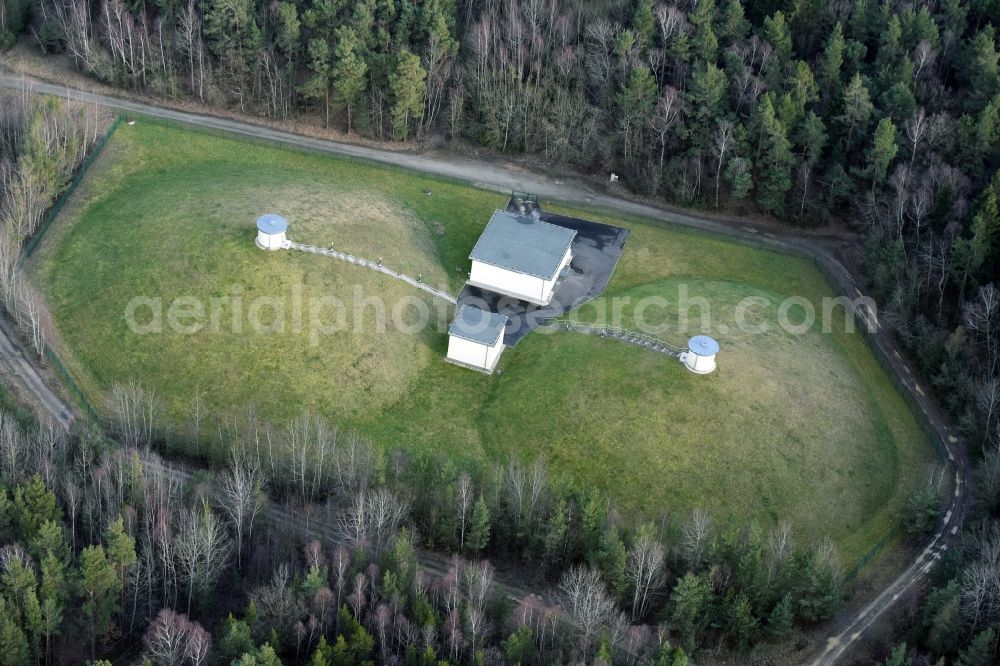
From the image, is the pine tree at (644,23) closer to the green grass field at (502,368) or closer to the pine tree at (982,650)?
the green grass field at (502,368)

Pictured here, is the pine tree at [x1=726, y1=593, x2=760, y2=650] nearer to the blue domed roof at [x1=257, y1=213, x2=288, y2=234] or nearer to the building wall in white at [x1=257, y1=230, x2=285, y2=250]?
the building wall in white at [x1=257, y1=230, x2=285, y2=250]

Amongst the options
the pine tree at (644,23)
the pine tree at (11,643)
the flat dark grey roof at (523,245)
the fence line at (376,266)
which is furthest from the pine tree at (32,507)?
the pine tree at (644,23)

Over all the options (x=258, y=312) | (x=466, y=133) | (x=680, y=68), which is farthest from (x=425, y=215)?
(x=680, y=68)

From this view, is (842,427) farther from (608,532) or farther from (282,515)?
(282,515)

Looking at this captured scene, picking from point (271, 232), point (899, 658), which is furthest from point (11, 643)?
point (899, 658)

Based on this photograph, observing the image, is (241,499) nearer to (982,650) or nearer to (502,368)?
(502,368)

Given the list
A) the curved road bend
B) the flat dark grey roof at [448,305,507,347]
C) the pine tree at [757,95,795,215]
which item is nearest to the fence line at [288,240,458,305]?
the flat dark grey roof at [448,305,507,347]
